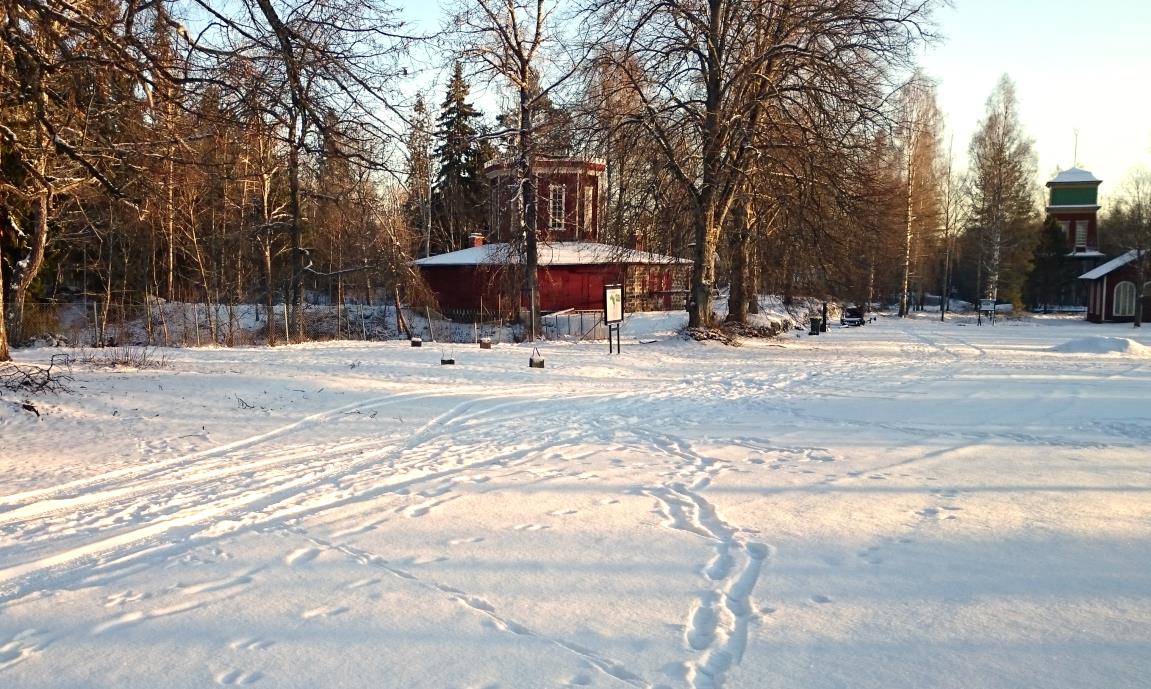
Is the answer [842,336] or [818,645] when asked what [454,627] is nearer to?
[818,645]

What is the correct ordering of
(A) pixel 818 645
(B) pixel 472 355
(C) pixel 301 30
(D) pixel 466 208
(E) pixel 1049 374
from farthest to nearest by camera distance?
(D) pixel 466 208 < (B) pixel 472 355 < (E) pixel 1049 374 < (C) pixel 301 30 < (A) pixel 818 645

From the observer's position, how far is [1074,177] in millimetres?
62219

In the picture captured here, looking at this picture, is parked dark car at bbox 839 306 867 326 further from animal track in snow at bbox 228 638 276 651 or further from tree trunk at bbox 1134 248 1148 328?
animal track in snow at bbox 228 638 276 651

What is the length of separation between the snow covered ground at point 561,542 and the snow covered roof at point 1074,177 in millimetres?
60050

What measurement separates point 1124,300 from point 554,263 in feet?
117

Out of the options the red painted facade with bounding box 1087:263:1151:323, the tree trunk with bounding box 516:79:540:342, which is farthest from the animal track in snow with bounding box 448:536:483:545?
the red painted facade with bounding box 1087:263:1151:323

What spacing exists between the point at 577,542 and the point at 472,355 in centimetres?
1311

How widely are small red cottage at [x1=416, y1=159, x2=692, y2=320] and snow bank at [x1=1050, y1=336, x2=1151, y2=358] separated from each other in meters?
12.5

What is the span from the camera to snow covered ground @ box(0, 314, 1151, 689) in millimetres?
4078

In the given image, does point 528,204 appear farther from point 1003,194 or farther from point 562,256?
point 1003,194

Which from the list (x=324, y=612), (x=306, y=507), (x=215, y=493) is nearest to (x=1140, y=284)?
(x=306, y=507)

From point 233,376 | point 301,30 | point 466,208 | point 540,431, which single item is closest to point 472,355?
point 233,376

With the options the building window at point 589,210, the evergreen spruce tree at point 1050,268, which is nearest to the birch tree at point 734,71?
the building window at point 589,210

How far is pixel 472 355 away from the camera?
1875 cm
